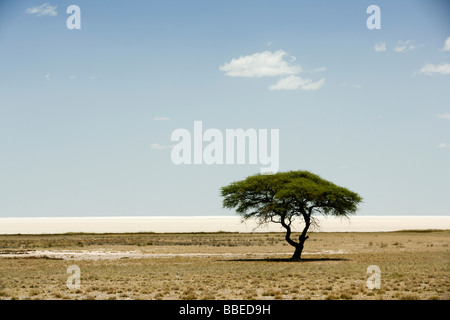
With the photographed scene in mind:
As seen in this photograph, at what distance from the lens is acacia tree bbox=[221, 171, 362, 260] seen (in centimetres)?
4988

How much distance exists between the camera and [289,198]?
50.2 m

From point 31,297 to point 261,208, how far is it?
96.2 ft

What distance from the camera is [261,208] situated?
51.8 metres

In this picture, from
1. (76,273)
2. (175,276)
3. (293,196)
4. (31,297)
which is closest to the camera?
(31,297)

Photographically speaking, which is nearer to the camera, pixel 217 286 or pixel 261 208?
pixel 217 286

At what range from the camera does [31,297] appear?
2577 cm

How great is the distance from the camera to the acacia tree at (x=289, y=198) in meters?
49.9
